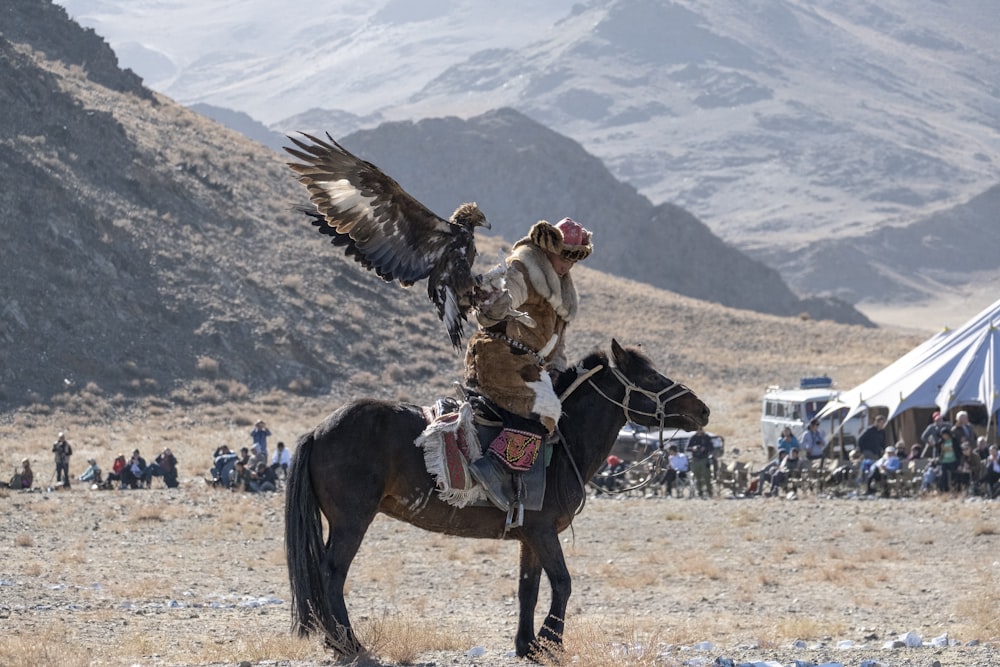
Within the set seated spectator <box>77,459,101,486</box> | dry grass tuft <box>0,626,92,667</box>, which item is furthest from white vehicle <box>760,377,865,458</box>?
dry grass tuft <box>0,626,92,667</box>

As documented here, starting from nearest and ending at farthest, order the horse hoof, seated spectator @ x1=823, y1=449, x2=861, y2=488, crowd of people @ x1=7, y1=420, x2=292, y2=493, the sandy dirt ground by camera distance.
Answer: the horse hoof < the sandy dirt ground < seated spectator @ x1=823, y1=449, x2=861, y2=488 < crowd of people @ x1=7, y1=420, x2=292, y2=493

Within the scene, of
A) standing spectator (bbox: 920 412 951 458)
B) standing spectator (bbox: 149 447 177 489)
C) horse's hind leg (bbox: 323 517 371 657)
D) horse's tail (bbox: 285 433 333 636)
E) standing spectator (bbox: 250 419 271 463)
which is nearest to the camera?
horse's hind leg (bbox: 323 517 371 657)

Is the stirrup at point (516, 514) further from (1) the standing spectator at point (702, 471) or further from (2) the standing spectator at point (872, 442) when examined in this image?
(2) the standing spectator at point (872, 442)

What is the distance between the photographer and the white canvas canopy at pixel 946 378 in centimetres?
2727

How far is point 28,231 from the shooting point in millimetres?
51188

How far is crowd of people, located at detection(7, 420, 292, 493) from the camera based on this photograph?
2702cm

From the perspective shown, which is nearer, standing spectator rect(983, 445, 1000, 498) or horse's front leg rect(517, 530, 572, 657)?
horse's front leg rect(517, 530, 572, 657)

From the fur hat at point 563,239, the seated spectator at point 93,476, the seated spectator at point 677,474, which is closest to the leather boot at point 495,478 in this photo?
the fur hat at point 563,239

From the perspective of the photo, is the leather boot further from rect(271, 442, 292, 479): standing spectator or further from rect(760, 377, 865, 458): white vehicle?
rect(760, 377, 865, 458): white vehicle

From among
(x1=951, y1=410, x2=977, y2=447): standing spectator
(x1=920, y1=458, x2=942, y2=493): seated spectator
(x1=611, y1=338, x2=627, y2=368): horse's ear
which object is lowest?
(x1=920, y1=458, x2=942, y2=493): seated spectator

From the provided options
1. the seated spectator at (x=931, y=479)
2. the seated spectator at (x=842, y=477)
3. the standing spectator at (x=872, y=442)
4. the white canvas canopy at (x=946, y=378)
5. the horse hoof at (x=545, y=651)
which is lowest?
the seated spectator at (x=842, y=477)

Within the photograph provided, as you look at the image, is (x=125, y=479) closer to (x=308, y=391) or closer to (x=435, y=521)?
(x=435, y=521)

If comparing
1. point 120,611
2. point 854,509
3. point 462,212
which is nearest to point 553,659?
point 462,212

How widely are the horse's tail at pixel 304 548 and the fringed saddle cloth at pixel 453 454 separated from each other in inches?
32.0
